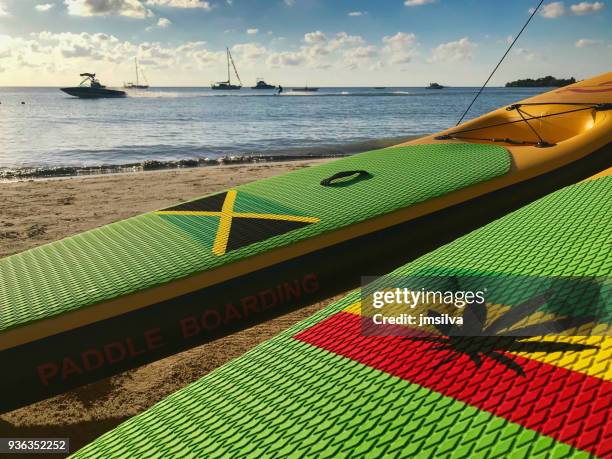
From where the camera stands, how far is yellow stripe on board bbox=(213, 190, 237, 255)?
8.86 ft

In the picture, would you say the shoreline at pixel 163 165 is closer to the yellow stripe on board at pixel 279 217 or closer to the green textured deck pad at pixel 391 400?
the yellow stripe on board at pixel 279 217

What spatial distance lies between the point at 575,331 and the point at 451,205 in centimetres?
185

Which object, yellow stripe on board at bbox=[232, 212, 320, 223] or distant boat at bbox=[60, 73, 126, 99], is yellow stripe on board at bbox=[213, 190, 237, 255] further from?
distant boat at bbox=[60, 73, 126, 99]

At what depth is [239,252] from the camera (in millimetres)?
2633

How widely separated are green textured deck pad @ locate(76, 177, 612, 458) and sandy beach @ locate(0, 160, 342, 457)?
44.5 inches

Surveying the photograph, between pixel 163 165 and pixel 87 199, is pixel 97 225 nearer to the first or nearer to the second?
pixel 87 199

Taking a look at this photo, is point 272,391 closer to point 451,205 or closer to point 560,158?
point 451,205

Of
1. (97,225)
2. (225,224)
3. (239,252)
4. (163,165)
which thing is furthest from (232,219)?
(163,165)

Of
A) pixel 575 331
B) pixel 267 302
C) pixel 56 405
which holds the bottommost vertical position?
pixel 56 405

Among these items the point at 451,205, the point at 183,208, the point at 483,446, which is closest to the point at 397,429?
the point at 483,446

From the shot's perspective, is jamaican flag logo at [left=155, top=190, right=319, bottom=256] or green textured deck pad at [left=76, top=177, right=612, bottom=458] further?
jamaican flag logo at [left=155, top=190, right=319, bottom=256]

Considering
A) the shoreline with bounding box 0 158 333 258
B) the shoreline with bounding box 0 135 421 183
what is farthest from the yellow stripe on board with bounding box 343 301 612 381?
the shoreline with bounding box 0 135 421 183

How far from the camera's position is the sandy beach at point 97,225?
8.26 feet

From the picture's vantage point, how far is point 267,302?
8.43 ft
